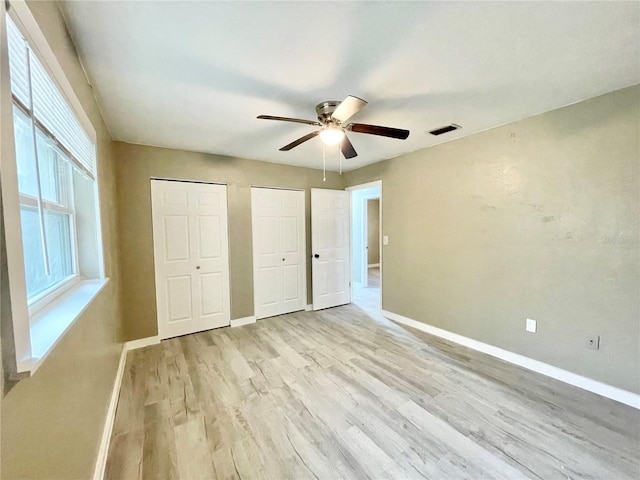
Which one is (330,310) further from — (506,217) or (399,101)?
(399,101)

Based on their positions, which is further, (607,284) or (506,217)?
(506,217)

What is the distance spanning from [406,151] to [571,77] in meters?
1.81

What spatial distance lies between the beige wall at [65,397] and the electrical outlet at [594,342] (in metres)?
3.35

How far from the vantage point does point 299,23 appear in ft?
4.36

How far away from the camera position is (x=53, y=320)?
102 centimetres

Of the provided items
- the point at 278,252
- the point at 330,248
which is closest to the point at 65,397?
the point at 278,252

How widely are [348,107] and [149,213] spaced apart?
2.71 m

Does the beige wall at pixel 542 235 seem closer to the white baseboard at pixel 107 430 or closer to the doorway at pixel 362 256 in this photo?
the doorway at pixel 362 256

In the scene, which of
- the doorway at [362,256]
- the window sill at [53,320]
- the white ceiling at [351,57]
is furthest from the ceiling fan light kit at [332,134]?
the doorway at [362,256]

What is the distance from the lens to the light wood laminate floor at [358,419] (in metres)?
1.53

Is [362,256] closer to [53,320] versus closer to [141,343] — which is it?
[141,343]

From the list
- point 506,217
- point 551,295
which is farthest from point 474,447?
point 506,217

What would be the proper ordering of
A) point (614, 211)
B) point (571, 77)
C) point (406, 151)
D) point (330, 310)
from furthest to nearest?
point (330, 310)
point (406, 151)
point (614, 211)
point (571, 77)

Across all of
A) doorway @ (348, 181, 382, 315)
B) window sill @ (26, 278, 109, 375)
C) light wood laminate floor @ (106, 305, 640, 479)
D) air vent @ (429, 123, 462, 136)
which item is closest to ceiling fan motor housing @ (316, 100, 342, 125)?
air vent @ (429, 123, 462, 136)
